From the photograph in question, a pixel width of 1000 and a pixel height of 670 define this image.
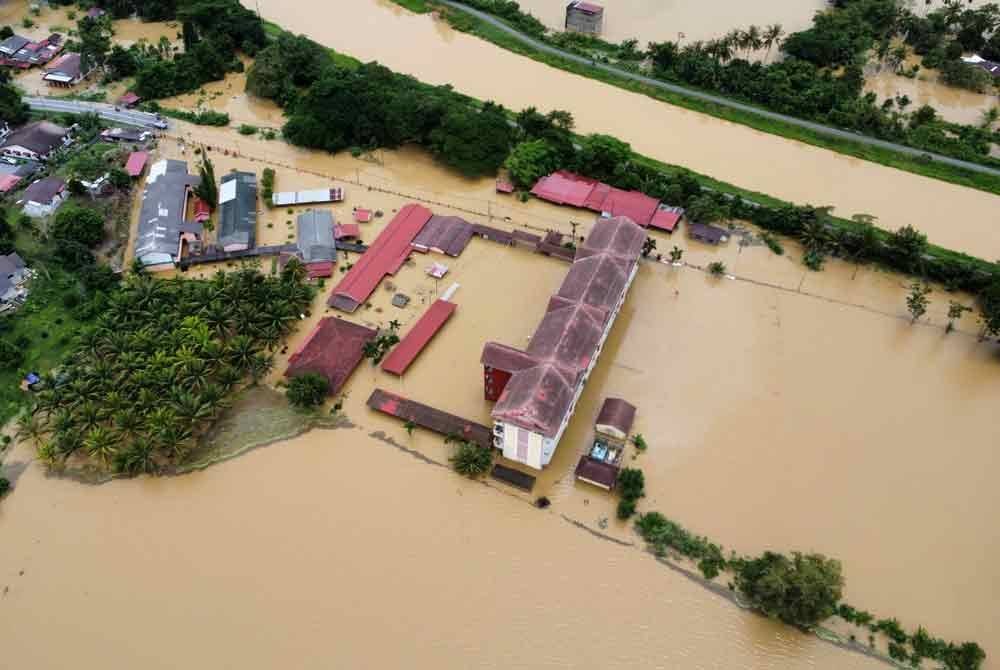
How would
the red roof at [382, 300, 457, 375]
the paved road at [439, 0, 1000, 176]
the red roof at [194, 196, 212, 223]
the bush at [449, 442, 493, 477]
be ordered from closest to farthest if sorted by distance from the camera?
the bush at [449, 442, 493, 477], the red roof at [382, 300, 457, 375], the red roof at [194, 196, 212, 223], the paved road at [439, 0, 1000, 176]

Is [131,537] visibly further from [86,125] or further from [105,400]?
[86,125]

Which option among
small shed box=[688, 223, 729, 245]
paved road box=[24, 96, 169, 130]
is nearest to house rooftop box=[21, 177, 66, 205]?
paved road box=[24, 96, 169, 130]

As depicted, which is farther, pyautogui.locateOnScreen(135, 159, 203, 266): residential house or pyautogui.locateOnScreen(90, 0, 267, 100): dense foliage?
pyautogui.locateOnScreen(90, 0, 267, 100): dense foliage

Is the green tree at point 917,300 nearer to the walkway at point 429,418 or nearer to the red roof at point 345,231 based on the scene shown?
the walkway at point 429,418

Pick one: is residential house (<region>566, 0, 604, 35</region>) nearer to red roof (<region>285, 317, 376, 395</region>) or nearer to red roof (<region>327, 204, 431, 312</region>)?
red roof (<region>327, 204, 431, 312</region>)

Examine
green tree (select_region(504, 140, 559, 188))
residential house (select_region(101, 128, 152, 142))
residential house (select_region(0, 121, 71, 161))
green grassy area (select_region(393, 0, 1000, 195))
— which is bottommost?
residential house (select_region(0, 121, 71, 161))
